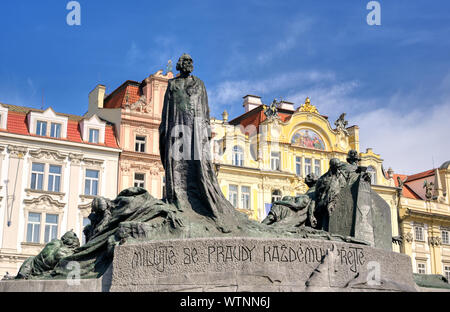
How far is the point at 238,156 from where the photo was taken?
3969cm

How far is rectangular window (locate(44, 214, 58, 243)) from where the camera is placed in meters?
32.5

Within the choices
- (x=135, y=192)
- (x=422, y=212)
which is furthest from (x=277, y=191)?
(x=135, y=192)

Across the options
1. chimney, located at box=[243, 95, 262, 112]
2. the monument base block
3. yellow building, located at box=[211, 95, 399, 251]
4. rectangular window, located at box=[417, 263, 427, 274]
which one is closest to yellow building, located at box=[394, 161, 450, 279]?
rectangular window, located at box=[417, 263, 427, 274]

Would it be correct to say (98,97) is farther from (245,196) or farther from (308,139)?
(308,139)

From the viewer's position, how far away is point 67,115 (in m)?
36.3

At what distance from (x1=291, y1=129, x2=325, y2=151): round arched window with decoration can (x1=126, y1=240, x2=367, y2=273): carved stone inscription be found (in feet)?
110

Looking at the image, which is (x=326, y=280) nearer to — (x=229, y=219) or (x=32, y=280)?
(x=229, y=219)

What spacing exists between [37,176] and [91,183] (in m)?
2.86

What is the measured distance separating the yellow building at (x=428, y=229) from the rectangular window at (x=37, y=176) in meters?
24.0

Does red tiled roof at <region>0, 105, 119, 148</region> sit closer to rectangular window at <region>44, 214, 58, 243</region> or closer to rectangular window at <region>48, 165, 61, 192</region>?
rectangular window at <region>48, 165, 61, 192</region>

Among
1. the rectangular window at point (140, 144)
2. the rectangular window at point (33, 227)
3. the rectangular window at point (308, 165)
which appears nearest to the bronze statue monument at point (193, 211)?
the rectangular window at point (33, 227)

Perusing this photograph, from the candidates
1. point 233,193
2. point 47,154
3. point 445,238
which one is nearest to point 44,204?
point 47,154
